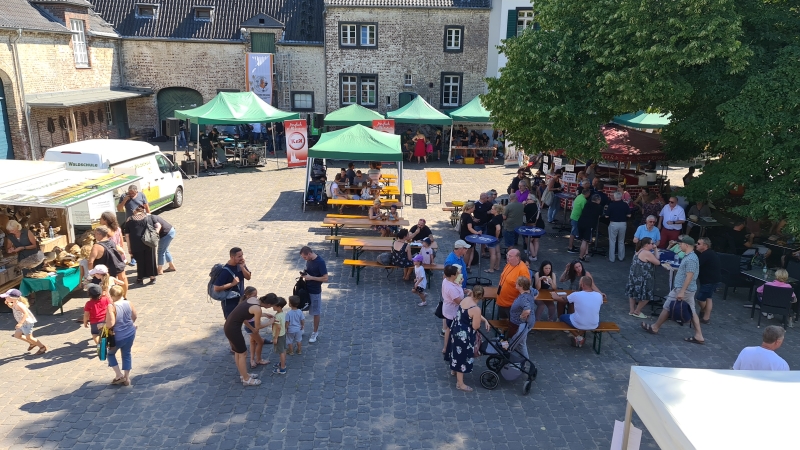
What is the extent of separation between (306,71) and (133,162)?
1537 centimetres

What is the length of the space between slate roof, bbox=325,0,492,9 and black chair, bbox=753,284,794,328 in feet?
67.3

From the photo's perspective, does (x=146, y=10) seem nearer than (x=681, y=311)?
No

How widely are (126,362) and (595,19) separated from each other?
34.3 feet

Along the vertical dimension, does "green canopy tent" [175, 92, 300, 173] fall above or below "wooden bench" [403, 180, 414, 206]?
A: above

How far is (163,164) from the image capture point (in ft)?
51.4

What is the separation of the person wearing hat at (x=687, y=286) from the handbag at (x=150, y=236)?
8.52m

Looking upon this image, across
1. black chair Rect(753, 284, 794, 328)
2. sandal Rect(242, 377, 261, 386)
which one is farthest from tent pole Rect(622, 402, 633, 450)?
black chair Rect(753, 284, 794, 328)

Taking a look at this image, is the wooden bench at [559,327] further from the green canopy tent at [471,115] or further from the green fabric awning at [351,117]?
the green canopy tent at [471,115]

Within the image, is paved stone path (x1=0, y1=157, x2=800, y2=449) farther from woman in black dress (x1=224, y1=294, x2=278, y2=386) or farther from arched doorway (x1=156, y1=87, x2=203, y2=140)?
arched doorway (x1=156, y1=87, x2=203, y2=140)

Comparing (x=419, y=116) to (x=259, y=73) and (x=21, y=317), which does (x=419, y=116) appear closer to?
(x=259, y=73)

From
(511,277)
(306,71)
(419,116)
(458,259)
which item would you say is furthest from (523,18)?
(511,277)

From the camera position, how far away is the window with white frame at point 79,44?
23.5 metres

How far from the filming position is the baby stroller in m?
7.50

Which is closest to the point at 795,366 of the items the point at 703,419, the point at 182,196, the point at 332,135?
the point at 703,419
